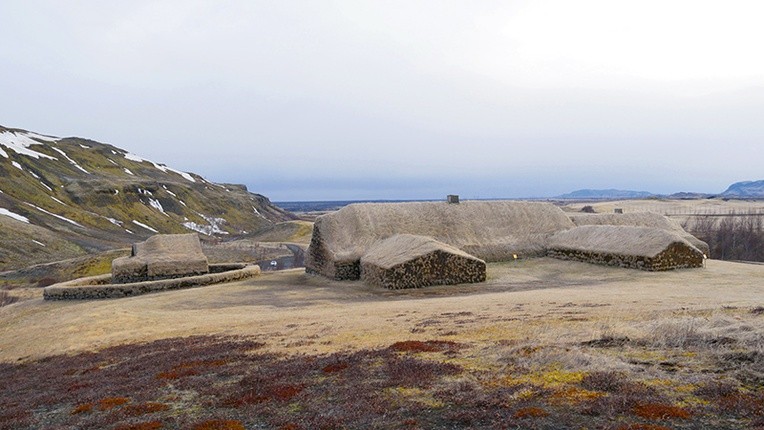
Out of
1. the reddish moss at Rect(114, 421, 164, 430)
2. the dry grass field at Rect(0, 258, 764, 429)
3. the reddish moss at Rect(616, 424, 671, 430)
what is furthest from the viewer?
the reddish moss at Rect(114, 421, 164, 430)

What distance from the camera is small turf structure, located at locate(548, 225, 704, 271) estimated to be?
3413 cm

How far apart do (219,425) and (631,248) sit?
108ft

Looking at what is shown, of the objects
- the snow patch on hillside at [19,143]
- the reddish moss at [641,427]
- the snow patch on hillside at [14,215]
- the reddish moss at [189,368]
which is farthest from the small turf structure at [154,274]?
the snow patch on hillside at [19,143]

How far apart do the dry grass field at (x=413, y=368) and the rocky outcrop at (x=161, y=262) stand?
640 inches

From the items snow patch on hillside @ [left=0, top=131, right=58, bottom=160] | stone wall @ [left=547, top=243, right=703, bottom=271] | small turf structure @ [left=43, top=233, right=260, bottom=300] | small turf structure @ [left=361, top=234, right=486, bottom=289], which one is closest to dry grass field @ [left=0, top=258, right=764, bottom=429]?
small turf structure @ [left=361, top=234, right=486, bottom=289]

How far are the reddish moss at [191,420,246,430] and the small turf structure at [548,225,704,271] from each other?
1226 inches

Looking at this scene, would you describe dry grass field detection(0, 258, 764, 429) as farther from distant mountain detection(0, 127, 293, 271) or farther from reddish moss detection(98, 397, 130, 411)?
distant mountain detection(0, 127, 293, 271)

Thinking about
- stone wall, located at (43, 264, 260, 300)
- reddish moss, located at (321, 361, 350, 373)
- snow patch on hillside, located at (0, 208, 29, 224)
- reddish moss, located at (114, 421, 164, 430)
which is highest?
snow patch on hillside, located at (0, 208, 29, 224)

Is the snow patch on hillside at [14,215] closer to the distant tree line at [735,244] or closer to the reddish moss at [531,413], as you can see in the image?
the reddish moss at [531,413]

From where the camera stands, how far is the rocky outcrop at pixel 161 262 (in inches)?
1528

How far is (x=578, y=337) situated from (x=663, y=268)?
82.7 ft

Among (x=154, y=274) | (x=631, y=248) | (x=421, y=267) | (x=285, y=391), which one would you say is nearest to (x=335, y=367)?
(x=285, y=391)

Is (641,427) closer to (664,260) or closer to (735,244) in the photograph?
(664,260)

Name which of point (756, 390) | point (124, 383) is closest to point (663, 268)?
point (756, 390)
